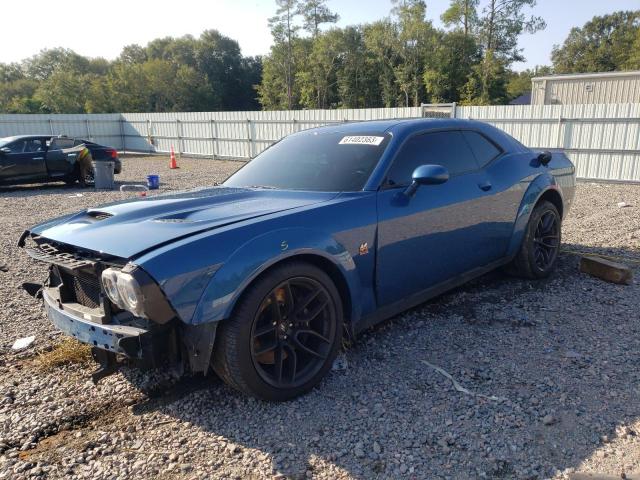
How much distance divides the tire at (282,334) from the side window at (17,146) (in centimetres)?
1261

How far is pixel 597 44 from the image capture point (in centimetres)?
6253

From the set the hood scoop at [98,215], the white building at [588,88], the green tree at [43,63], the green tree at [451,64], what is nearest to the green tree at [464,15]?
the green tree at [451,64]

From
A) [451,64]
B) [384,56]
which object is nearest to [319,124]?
[451,64]

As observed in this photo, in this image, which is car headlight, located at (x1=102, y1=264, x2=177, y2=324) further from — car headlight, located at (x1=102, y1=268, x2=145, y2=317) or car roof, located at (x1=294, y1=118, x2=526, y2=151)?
car roof, located at (x1=294, y1=118, x2=526, y2=151)

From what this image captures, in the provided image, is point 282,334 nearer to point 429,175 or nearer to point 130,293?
A: point 130,293

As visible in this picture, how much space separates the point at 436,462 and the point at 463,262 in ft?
6.39

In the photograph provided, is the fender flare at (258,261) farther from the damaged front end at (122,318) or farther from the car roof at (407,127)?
the car roof at (407,127)

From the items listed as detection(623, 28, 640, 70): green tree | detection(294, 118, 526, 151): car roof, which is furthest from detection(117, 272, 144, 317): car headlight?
detection(623, 28, 640, 70): green tree

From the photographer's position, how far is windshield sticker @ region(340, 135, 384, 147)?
365cm

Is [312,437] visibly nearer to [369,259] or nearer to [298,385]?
[298,385]

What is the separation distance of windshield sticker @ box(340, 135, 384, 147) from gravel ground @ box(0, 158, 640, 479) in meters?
1.42

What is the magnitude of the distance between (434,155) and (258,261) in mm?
1935

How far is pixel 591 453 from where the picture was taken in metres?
2.39

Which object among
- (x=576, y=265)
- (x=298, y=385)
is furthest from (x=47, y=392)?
(x=576, y=265)
